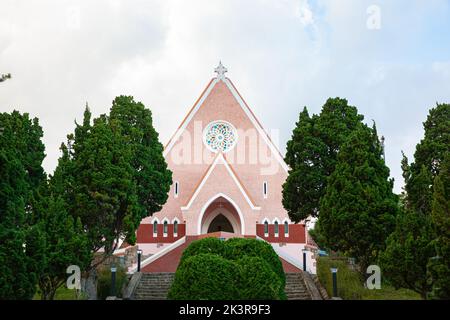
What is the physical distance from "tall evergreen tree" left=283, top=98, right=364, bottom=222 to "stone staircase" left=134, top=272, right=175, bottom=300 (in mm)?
5800

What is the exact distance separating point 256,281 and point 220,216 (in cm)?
1793

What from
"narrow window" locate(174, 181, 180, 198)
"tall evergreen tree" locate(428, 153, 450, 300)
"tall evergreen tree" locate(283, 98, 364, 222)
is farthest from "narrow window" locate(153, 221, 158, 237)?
"tall evergreen tree" locate(428, 153, 450, 300)

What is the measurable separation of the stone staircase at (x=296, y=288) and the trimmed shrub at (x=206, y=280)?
6060 millimetres

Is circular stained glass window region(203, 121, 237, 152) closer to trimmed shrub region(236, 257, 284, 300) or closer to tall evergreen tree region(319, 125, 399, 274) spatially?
tall evergreen tree region(319, 125, 399, 274)

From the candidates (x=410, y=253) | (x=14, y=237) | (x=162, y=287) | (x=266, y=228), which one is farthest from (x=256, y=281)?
(x=266, y=228)

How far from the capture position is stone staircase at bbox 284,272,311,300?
18.6 m

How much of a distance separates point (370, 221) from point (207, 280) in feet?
20.0

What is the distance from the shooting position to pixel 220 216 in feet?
102

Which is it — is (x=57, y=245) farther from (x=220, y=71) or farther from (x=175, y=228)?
(x=220, y=71)

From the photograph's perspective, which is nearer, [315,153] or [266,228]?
[315,153]

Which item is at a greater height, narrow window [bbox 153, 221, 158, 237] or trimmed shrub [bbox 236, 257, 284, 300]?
narrow window [bbox 153, 221, 158, 237]

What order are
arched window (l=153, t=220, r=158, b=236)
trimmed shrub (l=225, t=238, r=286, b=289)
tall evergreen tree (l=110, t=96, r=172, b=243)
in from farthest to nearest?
arched window (l=153, t=220, r=158, b=236) < tall evergreen tree (l=110, t=96, r=172, b=243) < trimmed shrub (l=225, t=238, r=286, b=289)

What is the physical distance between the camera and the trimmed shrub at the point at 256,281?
12.9m

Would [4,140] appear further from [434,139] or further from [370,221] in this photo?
Result: [434,139]
